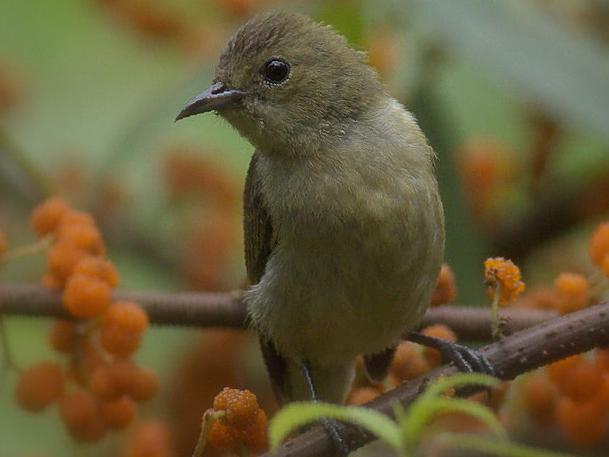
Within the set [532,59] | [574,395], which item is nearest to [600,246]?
[574,395]

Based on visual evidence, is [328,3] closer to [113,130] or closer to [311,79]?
[311,79]

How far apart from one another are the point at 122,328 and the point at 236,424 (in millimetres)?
646

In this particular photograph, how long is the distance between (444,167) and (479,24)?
2.29 ft

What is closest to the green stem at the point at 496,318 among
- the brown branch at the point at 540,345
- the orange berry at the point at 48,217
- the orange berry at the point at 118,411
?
the brown branch at the point at 540,345

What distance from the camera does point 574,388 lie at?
3.14 m

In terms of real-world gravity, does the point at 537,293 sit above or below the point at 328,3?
below

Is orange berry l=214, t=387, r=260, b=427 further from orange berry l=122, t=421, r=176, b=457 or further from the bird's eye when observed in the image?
the bird's eye

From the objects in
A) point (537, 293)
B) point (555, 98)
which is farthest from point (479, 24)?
point (537, 293)

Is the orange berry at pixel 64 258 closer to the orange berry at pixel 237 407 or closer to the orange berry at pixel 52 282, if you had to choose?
the orange berry at pixel 52 282

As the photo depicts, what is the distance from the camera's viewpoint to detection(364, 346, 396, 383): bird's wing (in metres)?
3.80

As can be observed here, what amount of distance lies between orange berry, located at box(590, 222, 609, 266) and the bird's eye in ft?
4.08

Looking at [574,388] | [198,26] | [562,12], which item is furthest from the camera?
[198,26]

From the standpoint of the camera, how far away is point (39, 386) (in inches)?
129

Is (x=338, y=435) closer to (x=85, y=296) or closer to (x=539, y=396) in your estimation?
(x=85, y=296)
